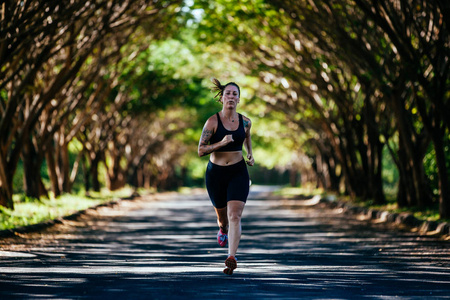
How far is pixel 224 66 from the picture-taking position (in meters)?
33.7

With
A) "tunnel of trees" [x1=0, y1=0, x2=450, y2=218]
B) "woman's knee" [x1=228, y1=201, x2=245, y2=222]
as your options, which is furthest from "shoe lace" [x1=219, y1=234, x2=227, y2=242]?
"tunnel of trees" [x1=0, y1=0, x2=450, y2=218]

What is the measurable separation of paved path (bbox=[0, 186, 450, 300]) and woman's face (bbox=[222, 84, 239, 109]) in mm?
1735

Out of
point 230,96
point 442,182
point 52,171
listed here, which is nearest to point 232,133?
point 230,96

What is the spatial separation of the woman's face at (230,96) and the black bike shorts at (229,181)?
1.96ft

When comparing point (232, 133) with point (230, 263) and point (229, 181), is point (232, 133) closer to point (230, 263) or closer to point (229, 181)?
point (229, 181)

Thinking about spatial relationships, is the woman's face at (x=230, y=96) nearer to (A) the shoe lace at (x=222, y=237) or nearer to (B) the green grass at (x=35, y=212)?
(A) the shoe lace at (x=222, y=237)

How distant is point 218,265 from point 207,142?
1734 millimetres

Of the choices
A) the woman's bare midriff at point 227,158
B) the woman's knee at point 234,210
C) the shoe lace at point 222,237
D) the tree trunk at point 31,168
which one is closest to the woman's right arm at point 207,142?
the woman's bare midriff at point 227,158

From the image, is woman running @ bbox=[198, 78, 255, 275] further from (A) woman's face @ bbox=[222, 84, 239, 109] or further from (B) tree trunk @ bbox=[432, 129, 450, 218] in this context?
(B) tree trunk @ bbox=[432, 129, 450, 218]

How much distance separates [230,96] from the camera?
27.0 feet

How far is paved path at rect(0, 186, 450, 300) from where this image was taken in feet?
23.1

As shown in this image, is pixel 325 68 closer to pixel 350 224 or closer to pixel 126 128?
pixel 350 224

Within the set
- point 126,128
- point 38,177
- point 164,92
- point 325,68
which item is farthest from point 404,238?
point 126,128

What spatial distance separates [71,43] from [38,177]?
7.13 m
